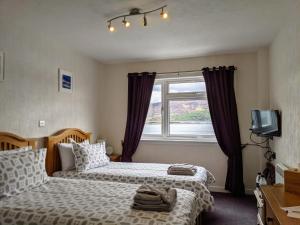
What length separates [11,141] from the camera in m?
2.67

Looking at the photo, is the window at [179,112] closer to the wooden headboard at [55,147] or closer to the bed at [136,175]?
the bed at [136,175]

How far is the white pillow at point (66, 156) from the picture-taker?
10.8 feet

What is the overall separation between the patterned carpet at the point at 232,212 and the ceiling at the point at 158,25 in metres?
2.38

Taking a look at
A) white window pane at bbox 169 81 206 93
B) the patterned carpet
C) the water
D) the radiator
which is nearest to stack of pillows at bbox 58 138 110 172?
the water

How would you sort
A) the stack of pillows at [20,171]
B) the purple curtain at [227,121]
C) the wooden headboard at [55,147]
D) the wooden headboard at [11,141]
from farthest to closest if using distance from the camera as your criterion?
the purple curtain at [227,121], the wooden headboard at [55,147], the wooden headboard at [11,141], the stack of pillows at [20,171]

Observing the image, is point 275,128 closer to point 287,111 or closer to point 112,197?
point 287,111

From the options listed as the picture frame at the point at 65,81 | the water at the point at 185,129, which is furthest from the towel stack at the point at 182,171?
the picture frame at the point at 65,81

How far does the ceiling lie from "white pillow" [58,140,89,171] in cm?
150

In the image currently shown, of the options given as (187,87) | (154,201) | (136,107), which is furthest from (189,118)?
(154,201)

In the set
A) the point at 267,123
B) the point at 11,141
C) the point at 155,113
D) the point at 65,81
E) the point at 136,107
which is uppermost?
the point at 65,81

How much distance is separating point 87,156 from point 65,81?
121 centimetres

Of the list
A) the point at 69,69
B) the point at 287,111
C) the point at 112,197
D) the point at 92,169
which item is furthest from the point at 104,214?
the point at 69,69

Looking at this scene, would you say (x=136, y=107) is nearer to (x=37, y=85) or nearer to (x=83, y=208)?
(x=37, y=85)

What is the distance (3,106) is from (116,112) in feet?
7.67
